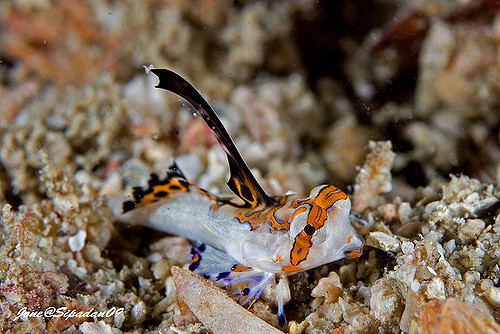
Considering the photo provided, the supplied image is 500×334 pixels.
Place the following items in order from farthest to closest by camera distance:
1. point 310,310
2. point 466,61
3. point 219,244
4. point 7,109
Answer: point 7,109
point 466,61
point 219,244
point 310,310

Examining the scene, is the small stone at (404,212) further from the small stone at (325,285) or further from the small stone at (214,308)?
the small stone at (214,308)

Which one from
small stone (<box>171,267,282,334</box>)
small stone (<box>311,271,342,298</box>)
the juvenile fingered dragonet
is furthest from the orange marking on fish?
small stone (<box>171,267,282,334</box>)

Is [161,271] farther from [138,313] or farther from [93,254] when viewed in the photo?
[93,254]

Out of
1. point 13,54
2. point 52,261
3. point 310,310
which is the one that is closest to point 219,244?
point 310,310

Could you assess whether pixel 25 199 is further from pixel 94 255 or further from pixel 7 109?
pixel 7 109

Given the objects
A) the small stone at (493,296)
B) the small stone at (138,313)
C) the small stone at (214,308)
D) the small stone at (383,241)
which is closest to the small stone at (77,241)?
the small stone at (138,313)

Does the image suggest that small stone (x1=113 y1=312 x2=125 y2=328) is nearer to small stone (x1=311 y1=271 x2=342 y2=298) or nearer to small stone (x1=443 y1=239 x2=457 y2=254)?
small stone (x1=311 y1=271 x2=342 y2=298)
